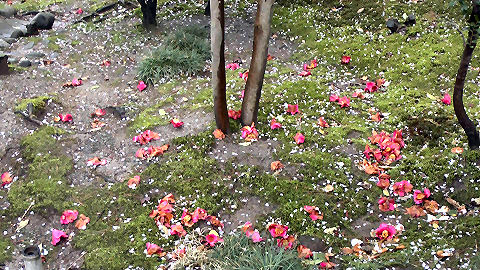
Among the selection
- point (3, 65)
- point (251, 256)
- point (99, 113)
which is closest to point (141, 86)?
point (99, 113)

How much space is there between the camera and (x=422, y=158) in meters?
4.98

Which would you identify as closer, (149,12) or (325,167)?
(325,167)

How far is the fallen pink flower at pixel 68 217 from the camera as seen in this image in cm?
461

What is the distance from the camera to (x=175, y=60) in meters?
7.25

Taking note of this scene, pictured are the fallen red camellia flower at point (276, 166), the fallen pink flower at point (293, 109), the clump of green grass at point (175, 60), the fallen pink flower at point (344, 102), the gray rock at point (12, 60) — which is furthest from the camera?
the gray rock at point (12, 60)

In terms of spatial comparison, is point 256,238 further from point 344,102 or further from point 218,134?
point 344,102

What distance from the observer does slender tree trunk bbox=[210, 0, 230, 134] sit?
4.68 meters

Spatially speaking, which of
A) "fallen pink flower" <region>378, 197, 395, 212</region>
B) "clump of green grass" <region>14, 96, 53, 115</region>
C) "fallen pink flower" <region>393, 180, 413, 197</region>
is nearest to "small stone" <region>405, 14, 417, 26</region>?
"fallen pink flower" <region>393, 180, 413, 197</region>

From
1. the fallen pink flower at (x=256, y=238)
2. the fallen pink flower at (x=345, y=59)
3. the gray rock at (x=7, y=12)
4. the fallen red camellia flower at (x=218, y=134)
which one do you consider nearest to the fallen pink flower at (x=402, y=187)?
the fallen pink flower at (x=256, y=238)

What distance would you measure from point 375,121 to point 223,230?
2.53 m

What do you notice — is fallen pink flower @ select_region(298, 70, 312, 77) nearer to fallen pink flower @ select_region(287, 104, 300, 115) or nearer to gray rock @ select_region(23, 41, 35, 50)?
fallen pink flower @ select_region(287, 104, 300, 115)

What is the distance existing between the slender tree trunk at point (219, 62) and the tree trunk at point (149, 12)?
3923 millimetres

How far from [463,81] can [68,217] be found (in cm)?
411

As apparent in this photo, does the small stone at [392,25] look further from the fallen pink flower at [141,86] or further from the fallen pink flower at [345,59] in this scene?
the fallen pink flower at [141,86]
